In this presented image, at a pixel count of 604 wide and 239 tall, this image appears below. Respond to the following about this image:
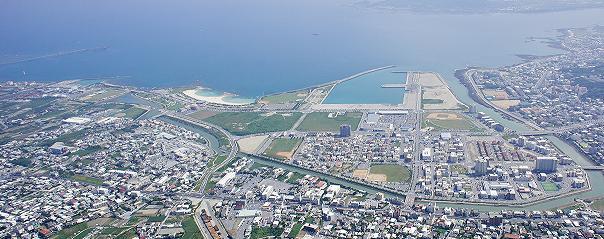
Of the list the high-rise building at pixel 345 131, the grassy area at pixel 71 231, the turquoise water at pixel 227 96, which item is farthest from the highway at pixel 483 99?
the grassy area at pixel 71 231

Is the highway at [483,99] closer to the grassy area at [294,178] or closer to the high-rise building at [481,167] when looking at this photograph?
the high-rise building at [481,167]

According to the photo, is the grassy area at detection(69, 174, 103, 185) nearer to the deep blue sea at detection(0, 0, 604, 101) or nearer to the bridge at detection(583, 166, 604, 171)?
the deep blue sea at detection(0, 0, 604, 101)

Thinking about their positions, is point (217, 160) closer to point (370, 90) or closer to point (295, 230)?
point (295, 230)

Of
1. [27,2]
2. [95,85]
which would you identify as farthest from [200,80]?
[27,2]

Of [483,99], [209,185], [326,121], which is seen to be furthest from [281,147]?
[483,99]

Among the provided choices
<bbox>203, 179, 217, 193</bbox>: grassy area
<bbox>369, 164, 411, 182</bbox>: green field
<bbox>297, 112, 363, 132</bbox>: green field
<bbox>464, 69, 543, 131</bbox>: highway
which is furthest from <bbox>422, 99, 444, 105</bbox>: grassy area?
<bbox>203, 179, 217, 193</bbox>: grassy area

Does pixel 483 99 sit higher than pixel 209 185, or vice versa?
pixel 483 99
